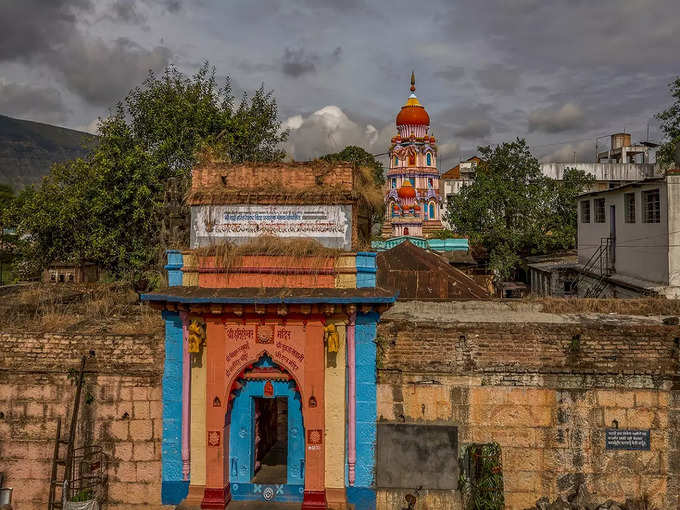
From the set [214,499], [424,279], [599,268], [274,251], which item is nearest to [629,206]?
[599,268]

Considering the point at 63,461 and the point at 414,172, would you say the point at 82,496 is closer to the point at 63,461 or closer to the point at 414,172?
the point at 63,461

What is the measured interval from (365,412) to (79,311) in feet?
27.3

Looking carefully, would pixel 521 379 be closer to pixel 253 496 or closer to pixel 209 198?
pixel 253 496

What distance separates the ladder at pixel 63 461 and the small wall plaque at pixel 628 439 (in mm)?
9573

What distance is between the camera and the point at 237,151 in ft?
65.1

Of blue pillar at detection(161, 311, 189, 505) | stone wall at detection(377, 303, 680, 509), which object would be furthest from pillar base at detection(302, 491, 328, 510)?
blue pillar at detection(161, 311, 189, 505)

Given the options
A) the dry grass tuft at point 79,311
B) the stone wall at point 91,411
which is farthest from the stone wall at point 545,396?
the dry grass tuft at point 79,311

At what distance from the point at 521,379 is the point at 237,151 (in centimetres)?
1393

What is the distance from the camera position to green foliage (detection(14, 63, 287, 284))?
16984 mm

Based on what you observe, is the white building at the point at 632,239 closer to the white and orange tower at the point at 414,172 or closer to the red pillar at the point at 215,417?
the red pillar at the point at 215,417

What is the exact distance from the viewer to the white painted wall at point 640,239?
679 inches


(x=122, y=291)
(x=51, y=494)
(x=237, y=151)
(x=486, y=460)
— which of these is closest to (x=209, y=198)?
(x=51, y=494)

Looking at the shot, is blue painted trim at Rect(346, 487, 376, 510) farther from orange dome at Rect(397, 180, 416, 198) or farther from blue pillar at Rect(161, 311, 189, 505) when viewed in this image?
orange dome at Rect(397, 180, 416, 198)

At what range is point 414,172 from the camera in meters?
46.8
